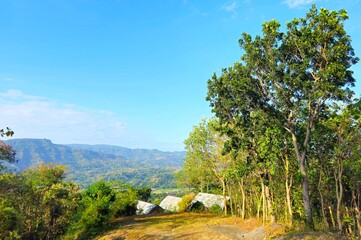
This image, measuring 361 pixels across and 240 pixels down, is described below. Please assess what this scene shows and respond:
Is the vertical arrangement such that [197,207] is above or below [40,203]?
above

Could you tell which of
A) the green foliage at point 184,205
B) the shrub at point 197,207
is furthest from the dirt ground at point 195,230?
the green foliage at point 184,205

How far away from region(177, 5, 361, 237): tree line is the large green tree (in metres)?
0.06

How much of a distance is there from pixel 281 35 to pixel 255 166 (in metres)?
9.84

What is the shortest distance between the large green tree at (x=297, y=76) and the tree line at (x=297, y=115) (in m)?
0.06

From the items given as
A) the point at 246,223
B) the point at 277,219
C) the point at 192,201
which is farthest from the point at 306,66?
the point at 192,201

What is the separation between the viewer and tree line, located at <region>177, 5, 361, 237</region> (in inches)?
664

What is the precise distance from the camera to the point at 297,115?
18781 mm

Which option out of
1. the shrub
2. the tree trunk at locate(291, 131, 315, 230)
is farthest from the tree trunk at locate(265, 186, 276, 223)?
the shrub

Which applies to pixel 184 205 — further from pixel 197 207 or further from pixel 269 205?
pixel 269 205

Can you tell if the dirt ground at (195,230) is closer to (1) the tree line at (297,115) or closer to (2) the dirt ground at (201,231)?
(2) the dirt ground at (201,231)

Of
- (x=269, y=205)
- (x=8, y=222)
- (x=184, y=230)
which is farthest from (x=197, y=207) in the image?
(x=8, y=222)

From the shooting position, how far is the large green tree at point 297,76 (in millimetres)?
16844

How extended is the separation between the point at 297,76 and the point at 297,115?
2.90 metres

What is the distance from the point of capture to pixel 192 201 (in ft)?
114
